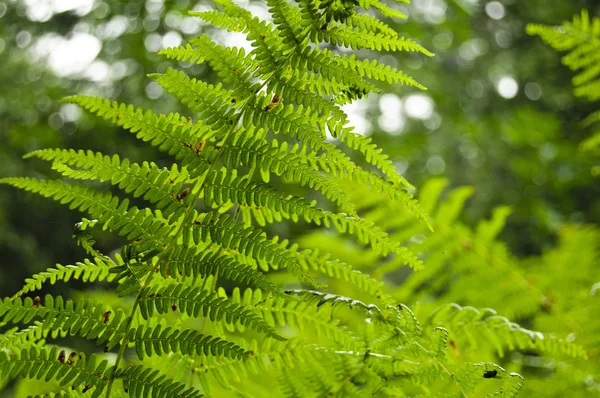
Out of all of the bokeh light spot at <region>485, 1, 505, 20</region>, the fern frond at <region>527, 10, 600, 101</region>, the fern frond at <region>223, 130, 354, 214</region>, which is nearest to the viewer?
the fern frond at <region>223, 130, 354, 214</region>

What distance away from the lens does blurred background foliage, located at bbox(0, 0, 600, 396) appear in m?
4.32

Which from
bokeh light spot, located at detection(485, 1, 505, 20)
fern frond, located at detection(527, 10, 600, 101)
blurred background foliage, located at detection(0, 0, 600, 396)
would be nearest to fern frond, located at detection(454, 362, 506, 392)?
fern frond, located at detection(527, 10, 600, 101)

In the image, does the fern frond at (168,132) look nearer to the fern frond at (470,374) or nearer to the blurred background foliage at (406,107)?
the fern frond at (470,374)

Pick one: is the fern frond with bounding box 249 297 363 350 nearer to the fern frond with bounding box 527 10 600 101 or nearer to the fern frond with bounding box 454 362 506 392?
the fern frond with bounding box 454 362 506 392

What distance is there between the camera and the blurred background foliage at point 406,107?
4316 millimetres

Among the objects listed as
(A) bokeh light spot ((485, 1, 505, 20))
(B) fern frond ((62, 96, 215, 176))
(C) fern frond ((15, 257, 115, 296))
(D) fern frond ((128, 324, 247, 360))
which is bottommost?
(D) fern frond ((128, 324, 247, 360))

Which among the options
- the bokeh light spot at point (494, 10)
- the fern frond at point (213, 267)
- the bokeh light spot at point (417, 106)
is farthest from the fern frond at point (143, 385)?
the bokeh light spot at point (494, 10)

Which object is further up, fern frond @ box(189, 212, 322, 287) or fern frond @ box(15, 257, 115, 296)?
fern frond @ box(15, 257, 115, 296)

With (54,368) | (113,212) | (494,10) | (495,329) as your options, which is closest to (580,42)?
(495,329)

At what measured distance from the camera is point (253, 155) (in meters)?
0.80

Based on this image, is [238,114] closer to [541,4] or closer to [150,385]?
[150,385]

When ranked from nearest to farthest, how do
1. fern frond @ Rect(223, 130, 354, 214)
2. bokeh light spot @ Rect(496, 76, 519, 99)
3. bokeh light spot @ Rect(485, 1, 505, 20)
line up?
fern frond @ Rect(223, 130, 354, 214), bokeh light spot @ Rect(485, 1, 505, 20), bokeh light spot @ Rect(496, 76, 519, 99)

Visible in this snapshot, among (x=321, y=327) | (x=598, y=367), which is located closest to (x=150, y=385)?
(x=321, y=327)

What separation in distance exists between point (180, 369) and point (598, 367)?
101 cm
